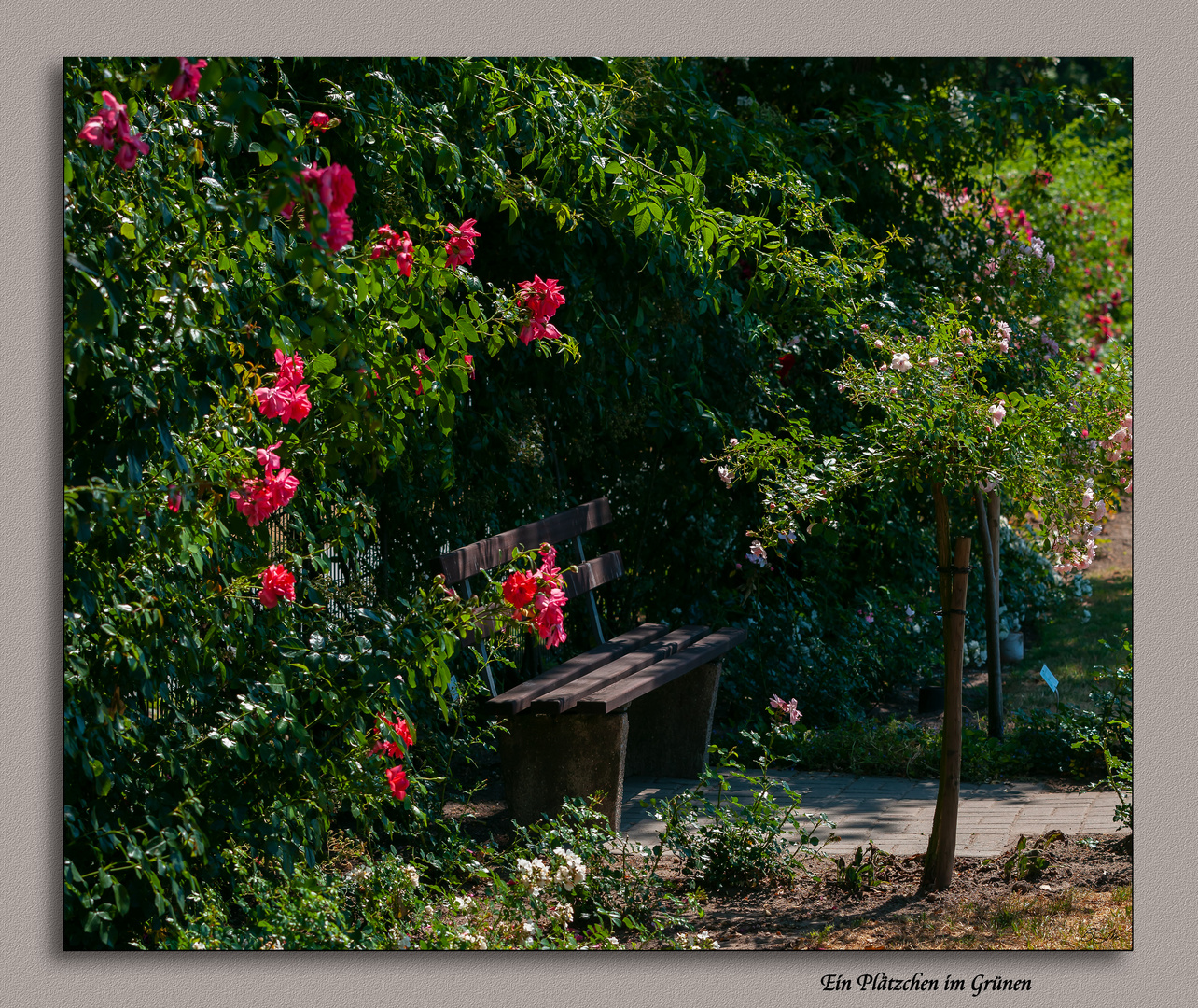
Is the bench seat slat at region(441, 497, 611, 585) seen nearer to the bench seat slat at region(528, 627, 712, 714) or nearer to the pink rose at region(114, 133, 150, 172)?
the bench seat slat at region(528, 627, 712, 714)

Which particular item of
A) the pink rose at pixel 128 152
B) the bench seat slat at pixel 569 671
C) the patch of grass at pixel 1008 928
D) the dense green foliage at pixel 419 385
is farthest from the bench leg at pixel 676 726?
the pink rose at pixel 128 152

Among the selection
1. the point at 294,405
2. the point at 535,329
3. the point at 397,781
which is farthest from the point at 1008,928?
the point at 294,405

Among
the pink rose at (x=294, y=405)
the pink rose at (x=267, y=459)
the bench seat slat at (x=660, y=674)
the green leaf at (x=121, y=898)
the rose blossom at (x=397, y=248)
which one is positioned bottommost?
the green leaf at (x=121, y=898)

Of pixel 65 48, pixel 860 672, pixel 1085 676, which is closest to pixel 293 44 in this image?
pixel 65 48

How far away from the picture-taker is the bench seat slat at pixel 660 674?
356 centimetres

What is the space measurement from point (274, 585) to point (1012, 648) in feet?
15.4

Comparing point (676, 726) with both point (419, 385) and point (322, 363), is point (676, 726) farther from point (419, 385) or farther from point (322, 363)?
point (322, 363)

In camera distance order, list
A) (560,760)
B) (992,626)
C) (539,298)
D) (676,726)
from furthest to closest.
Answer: (992,626)
(676,726)
(560,760)
(539,298)

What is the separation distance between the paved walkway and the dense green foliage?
70 centimetres

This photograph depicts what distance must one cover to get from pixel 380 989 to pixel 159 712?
0.85 metres

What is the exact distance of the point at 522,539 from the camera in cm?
418

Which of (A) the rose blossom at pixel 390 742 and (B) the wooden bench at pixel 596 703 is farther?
(B) the wooden bench at pixel 596 703

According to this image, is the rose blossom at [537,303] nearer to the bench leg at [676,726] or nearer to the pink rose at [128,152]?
the pink rose at [128,152]

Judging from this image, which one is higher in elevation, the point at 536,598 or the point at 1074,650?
the point at 536,598
